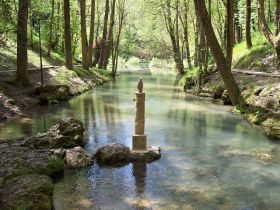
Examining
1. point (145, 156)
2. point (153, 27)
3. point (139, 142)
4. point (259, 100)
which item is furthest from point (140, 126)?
point (153, 27)

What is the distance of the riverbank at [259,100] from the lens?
51.2 feet

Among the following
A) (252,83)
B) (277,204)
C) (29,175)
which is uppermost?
(252,83)

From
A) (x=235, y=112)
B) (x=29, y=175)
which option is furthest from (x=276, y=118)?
(x=29, y=175)

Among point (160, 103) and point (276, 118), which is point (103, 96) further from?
point (276, 118)

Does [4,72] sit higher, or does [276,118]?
[4,72]

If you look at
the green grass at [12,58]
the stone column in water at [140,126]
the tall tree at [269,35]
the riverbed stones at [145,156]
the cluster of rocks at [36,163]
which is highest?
the tall tree at [269,35]

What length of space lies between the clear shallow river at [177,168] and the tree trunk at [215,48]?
4.11ft

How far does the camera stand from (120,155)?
11.2 meters

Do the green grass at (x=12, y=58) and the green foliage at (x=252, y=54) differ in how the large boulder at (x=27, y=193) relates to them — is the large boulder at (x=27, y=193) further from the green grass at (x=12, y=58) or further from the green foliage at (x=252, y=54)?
the green foliage at (x=252, y=54)

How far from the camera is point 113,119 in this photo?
17516 millimetres

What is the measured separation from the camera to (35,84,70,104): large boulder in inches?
846

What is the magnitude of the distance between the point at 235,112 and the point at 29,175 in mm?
12879

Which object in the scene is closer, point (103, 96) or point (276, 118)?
point (276, 118)

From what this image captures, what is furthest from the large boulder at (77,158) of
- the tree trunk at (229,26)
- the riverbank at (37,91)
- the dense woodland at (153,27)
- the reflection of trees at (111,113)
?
the tree trunk at (229,26)
